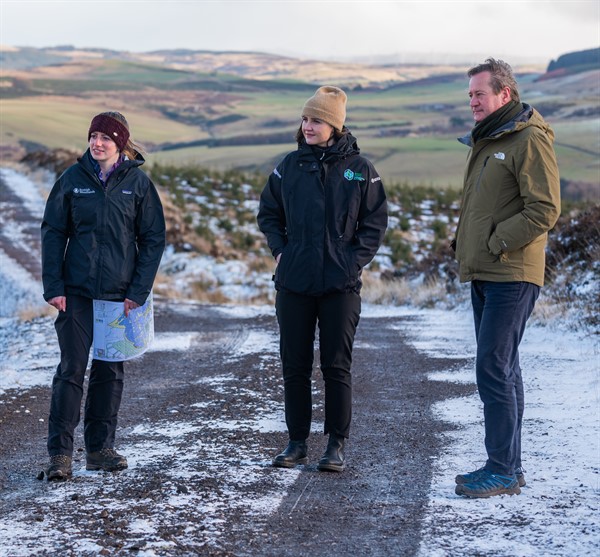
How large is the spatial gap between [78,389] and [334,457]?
60.4 inches

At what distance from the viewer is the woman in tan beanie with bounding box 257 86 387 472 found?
559 centimetres

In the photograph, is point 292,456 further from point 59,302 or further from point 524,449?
point 59,302

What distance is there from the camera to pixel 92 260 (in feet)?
18.5

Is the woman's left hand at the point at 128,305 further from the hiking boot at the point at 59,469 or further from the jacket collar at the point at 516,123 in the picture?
the jacket collar at the point at 516,123

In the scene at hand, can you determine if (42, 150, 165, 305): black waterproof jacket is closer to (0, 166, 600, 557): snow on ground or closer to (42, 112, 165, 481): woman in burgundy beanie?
(42, 112, 165, 481): woman in burgundy beanie

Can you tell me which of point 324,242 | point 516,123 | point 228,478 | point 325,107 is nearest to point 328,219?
point 324,242

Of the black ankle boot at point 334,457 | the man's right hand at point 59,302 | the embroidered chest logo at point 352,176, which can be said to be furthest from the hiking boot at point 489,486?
the man's right hand at point 59,302

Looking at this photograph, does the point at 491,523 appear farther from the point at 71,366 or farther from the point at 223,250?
the point at 223,250

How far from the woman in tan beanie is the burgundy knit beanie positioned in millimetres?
880

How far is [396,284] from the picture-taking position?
18469mm

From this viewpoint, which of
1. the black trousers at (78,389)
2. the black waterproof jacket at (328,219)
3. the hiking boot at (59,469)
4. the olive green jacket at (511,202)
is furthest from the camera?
the black trousers at (78,389)

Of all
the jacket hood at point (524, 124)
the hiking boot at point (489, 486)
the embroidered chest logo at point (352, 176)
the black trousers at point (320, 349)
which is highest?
the jacket hood at point (524, 124)

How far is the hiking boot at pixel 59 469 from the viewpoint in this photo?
18.0 feet

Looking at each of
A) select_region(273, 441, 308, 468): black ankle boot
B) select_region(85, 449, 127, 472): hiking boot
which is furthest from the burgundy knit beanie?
select_region(273, 441, 308, 468): black ankle boot
